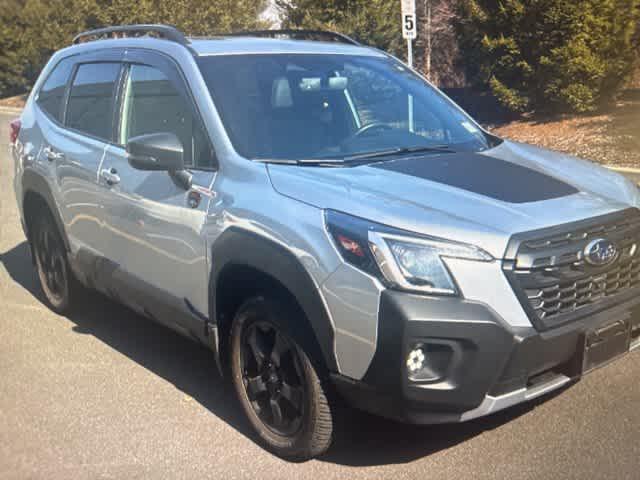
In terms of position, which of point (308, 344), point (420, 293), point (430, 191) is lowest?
point (308, 344)

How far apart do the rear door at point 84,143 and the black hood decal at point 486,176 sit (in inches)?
78.0

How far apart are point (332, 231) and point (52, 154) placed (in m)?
2.99

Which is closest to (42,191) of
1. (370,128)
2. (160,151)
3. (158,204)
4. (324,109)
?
(158,204)

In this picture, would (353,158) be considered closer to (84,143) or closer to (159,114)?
(159,114)

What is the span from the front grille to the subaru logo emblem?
0.02 metres

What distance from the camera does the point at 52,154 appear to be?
548 centimetres

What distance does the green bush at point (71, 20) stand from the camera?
27500 millimetres

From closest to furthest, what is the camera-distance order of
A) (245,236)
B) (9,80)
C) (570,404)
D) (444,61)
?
(245,236)
(570,404)
(444,61)
(9,80)

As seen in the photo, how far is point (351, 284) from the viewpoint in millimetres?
3105

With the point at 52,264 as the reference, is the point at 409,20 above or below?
above

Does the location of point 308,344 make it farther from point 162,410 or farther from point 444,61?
point 444,61

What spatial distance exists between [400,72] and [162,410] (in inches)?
99.9

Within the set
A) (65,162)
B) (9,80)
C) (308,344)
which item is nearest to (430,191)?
(308,344)

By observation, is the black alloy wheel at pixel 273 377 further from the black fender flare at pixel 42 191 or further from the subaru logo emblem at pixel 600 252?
the black fender flare at pixel 42 191
